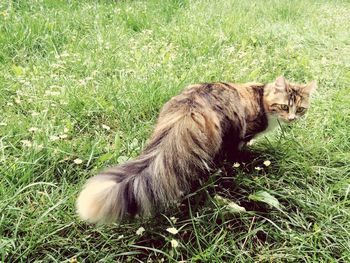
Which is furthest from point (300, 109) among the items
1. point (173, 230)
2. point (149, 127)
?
point (173, 230)

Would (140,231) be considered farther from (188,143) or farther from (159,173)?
(188,143)

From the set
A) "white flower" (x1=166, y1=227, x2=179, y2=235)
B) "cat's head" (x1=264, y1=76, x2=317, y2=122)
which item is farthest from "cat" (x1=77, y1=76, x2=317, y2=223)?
"white flower" (x1=166, y1=227, x2=179, y2=235)

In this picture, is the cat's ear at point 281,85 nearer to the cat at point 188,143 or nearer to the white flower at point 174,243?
the cat at point 188,143

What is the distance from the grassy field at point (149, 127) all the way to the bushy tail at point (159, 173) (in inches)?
9.3

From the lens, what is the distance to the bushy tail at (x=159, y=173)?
56.7 inches

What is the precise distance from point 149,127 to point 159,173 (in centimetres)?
93

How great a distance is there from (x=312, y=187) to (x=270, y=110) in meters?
0.56

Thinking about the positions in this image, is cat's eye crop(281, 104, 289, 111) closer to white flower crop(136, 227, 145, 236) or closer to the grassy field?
the grassy field

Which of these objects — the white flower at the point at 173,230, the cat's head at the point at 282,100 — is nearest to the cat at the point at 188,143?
the cat's head at the point at 282,100

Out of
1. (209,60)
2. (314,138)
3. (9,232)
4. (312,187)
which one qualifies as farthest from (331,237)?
(209,60)

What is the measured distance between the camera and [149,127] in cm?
246

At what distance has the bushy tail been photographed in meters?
1.44

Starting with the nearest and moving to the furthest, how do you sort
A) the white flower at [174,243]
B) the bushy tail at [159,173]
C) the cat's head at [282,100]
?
the bushy tail at [159,173] < the white flower at [174,243] < the cat's head at [282,100]

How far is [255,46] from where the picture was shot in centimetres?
401
